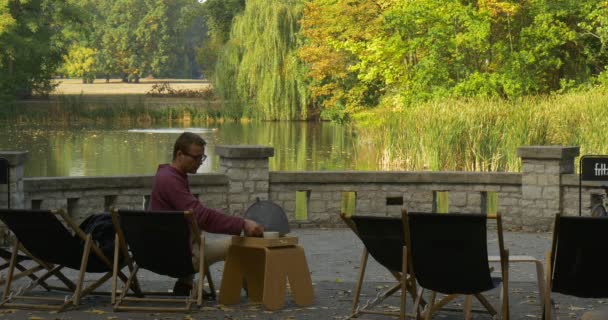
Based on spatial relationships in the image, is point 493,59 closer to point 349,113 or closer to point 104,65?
point 349,113

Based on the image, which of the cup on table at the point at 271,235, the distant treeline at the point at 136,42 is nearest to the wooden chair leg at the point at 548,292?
the cup on table at the point at 271,235

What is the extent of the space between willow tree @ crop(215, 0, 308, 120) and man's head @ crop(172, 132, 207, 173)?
3996 cm

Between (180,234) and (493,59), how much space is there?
29289 millimetres

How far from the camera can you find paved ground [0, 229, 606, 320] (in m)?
8.74

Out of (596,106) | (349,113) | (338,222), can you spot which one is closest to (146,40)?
(349,113)

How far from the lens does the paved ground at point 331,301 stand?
874 cm

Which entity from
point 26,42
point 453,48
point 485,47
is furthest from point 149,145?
point 26,42

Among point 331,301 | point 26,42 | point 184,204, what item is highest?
point 26,42

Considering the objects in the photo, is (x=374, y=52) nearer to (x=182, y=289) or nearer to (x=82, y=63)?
(x=182, y=289)

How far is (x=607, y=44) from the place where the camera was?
35125 mm

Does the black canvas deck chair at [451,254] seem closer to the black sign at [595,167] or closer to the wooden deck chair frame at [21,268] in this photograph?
the wooden deck chair frame at [21,268]

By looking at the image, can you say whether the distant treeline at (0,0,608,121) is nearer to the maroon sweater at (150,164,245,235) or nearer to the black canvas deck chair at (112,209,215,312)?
the maroon sweater at (150,164,245,235)

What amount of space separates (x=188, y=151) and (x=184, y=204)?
37cm

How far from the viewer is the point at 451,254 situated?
790 cm
